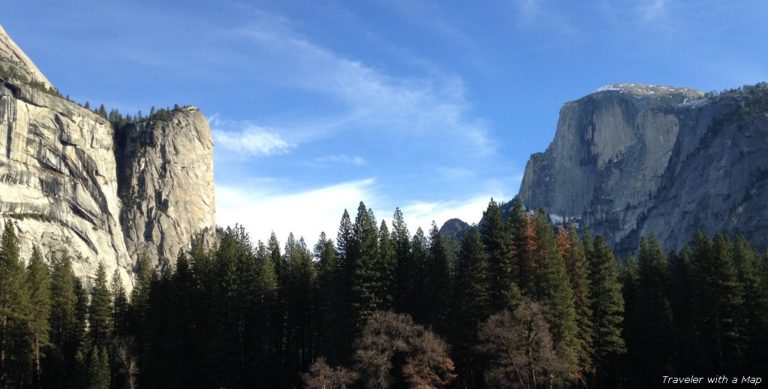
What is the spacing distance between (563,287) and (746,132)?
165 meters

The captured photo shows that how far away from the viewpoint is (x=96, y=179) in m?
142

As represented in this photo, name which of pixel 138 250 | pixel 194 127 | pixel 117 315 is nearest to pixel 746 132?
pixel 194 127

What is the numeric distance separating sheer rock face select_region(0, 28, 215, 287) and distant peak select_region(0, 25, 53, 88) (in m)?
0.54

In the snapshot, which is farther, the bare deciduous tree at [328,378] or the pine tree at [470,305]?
the pine tree at [470,305]

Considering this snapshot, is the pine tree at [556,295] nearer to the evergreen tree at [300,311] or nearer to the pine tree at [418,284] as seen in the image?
the pine tree at [418,284]

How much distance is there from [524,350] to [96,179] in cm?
12390

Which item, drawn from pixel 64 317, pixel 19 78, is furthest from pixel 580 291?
pixel 19 78

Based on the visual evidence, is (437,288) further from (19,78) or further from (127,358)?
(19,78)

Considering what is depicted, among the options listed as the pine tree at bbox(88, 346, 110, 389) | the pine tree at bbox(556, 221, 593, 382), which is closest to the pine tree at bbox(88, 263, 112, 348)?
the pine tree at bbox(88, 346, 110, 389)

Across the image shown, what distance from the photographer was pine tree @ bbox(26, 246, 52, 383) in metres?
57.3

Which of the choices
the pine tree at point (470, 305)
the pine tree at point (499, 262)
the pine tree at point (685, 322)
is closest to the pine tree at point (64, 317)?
the pine tree at point (470, 305)

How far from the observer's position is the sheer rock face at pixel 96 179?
123250 mm

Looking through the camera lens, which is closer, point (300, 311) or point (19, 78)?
point (300, 311)

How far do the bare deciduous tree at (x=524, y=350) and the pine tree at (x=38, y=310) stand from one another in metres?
39.5
